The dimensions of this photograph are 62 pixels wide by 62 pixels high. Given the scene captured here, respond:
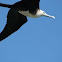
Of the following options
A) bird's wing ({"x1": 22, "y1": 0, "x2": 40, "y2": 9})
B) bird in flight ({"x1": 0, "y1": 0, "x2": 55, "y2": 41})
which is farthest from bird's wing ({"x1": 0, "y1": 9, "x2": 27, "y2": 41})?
bird's wing ({"x1": 22, "y1": 0, "x2": 40, "y2": 9})

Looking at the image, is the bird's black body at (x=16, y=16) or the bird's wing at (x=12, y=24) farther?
the bird's wing at (x=12, y=24)

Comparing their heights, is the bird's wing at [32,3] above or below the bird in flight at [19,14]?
above

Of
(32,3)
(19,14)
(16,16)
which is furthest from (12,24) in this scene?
(32,3)

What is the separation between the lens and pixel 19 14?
20.2 metres

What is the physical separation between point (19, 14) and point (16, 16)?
1.01 ft

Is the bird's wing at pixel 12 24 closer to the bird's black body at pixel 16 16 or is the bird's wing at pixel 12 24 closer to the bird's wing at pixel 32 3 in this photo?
the bird's black body at pixel 16 16

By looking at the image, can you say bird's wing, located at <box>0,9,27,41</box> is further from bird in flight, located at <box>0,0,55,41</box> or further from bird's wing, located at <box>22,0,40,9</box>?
bird's wing, located at <box>22,0,40,9</box>

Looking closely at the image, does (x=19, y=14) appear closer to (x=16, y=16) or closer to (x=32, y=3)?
(x=16, y=16)

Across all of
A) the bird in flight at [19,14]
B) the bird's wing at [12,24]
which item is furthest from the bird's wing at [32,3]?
the bird's wing at [12,24]

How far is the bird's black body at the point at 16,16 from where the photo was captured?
19.4 metres

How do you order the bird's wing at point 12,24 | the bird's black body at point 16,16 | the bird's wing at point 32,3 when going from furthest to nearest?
1. the bird's wing at point 12,24
2. the bird's black body at point 16,16
3. the bird's wing at point 32,3

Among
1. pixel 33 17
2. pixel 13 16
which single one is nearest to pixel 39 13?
pixel 33 17

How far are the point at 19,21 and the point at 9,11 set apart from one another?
3.49 ft

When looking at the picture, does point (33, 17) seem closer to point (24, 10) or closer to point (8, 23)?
point (24, 10)
